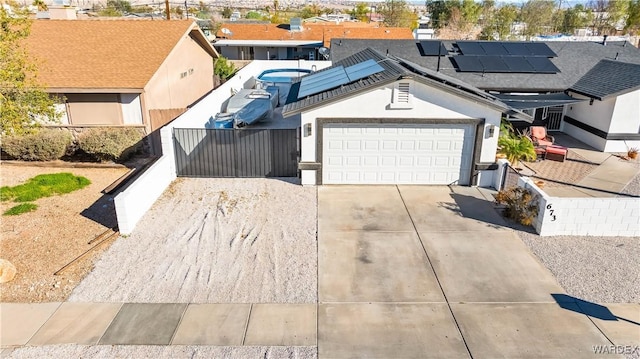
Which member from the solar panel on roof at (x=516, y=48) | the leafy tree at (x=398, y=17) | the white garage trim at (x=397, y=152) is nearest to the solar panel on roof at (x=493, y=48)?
the solar panel on roof at (x=516, y=48)

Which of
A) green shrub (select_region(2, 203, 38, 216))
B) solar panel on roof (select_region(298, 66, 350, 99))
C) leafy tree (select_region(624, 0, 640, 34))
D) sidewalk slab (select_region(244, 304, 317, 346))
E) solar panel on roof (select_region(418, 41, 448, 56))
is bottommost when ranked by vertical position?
sidewalk slab (select_region(244, 304, 317, 346))

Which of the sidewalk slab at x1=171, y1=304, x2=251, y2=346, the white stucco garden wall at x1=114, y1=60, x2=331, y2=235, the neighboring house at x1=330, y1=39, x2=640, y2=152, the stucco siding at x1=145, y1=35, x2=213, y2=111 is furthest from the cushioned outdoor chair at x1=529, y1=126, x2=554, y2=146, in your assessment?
the stucco siding at x1=145, y1=35, x2=213, y2=111

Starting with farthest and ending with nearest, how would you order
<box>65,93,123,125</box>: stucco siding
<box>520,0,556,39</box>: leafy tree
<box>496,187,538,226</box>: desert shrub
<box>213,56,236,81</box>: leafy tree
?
1. <box>520,0,556,39</box>: leafy tree
2. <box>213,56,236,81</box>: leafy tree
3. <box>65,93,123,125</box>: stucco siding
4. <box>496,187,538,226</box>: desert shrub

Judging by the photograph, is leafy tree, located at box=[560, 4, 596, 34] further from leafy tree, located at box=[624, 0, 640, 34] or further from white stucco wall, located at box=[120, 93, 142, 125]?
white stucco wall, located at box=[120, 93, 142, 125]

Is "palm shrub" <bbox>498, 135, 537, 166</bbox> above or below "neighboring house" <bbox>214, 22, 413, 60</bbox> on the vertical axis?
below

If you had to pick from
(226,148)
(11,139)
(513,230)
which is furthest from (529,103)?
(11,139)

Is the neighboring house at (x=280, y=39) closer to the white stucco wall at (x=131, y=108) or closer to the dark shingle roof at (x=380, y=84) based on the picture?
the white stucco wall at (x=131, y=108)
